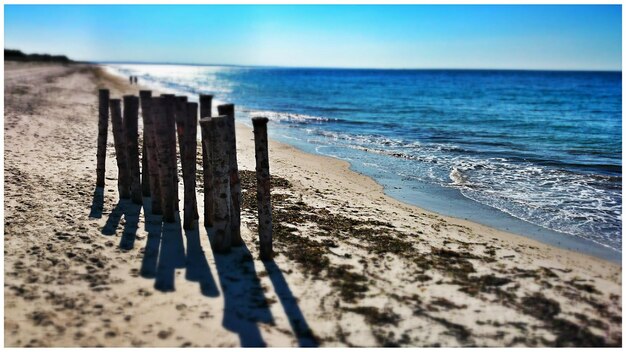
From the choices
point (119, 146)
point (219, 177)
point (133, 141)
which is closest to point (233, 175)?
point (219, 177)

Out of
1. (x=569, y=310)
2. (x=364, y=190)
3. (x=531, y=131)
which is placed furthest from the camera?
(x=531, y=131)

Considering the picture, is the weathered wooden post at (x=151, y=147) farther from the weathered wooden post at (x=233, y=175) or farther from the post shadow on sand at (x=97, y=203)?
the weathered wooden post at (x=233, y=175)

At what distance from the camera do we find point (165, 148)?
661 centimetres

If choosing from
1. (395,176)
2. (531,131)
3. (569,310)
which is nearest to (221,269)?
(569,310)

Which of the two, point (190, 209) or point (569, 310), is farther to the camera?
point (190, 209)

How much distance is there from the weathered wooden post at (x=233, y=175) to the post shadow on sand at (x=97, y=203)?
245 cm

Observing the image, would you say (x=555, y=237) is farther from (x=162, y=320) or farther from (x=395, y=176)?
(x=162, y=320)

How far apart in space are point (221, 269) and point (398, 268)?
2.22 metres

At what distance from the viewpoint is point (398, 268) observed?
5.77 m

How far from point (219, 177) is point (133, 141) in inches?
101

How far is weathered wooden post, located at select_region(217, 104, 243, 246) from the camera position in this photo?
581 cm

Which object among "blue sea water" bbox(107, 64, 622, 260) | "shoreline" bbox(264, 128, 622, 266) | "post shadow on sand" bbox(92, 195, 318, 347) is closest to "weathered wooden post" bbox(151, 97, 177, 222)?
"post shadow on sand" bbox(92, 195, 318, 347)

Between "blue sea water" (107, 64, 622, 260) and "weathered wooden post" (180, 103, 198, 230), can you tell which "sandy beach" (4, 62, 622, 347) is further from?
"blue sea water" (107, 64, 622, 260)

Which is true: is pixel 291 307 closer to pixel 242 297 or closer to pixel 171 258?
pixel 242 297
